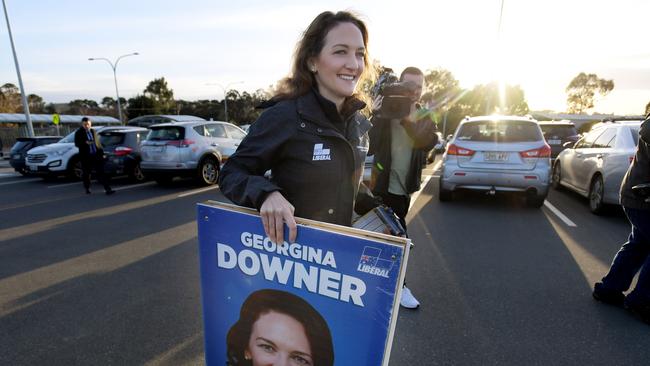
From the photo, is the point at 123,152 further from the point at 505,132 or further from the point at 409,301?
the point at 409,301

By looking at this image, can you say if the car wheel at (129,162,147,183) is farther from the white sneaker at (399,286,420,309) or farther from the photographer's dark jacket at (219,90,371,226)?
the photographer's dark jacket at (219,90,371,226)

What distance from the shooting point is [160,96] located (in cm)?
6175

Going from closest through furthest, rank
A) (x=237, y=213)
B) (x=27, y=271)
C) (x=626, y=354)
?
(x=237, y=213), (x=626, y=354), (x=27, y=271)

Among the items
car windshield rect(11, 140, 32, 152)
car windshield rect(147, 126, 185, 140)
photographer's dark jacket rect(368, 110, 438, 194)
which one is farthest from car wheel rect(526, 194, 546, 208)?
car windshield rect(11, 140, 32, 152)

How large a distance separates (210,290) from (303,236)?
507 millimetres

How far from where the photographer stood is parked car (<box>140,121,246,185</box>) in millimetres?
8930

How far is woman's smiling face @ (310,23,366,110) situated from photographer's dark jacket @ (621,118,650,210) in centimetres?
229

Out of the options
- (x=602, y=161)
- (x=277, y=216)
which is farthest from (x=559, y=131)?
(x=277, y=216)

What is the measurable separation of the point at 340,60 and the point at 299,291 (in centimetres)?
82

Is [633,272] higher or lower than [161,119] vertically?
higher

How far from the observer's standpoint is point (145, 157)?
9.21 m

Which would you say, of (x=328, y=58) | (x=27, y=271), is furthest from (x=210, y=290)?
(x=27, y=271)

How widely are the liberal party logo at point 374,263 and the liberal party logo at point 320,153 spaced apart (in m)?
0.39

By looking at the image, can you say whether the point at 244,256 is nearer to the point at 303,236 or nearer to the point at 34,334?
the point at 303,236
